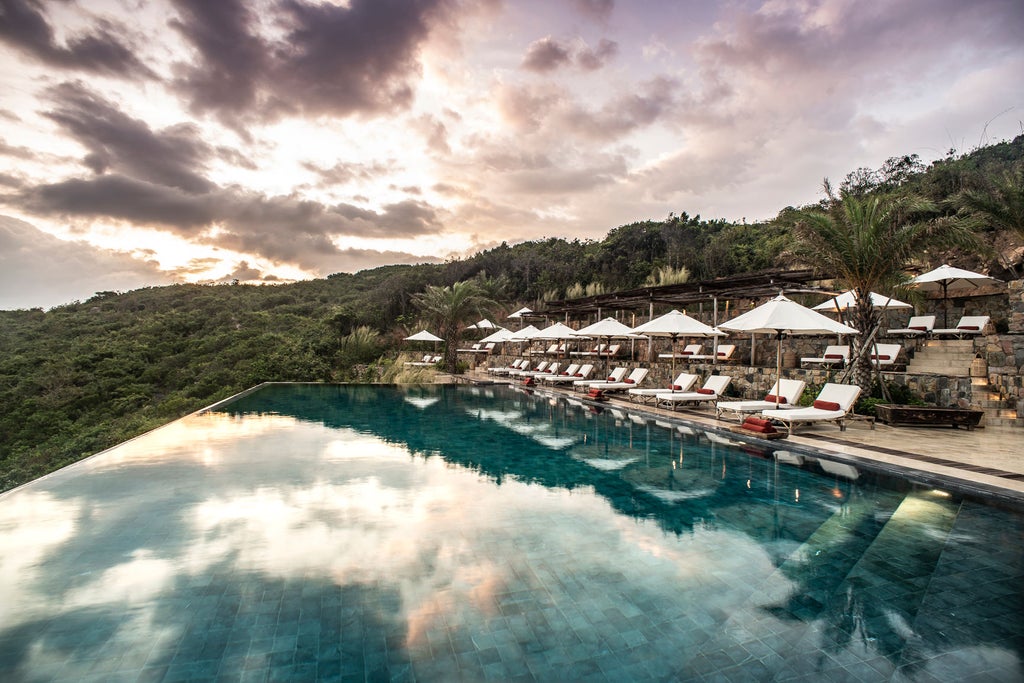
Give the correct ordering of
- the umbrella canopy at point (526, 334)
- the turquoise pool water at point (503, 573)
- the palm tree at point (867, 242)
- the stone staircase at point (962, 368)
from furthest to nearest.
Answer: the umbrella canopy at point (526, 334), the palm tree at point (867, 242), the stone staircase at point (962, 368), the turquoise pool water at point (503, 573)

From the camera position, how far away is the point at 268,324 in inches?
1029

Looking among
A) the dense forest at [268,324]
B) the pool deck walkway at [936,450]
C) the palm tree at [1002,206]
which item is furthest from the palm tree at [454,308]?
the palm tree at [1002,206]

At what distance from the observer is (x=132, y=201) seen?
672 inches

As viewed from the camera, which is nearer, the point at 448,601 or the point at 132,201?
the point at 448,601

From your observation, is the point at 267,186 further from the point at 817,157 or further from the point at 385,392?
the point at 817,157

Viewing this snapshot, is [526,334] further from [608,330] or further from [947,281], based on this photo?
[947,281]

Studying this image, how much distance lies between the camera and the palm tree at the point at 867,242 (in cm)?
856

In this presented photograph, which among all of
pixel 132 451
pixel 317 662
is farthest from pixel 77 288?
pixel 317 662

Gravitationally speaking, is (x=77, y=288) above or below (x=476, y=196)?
below

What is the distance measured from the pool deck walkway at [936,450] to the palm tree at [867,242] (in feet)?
5.94

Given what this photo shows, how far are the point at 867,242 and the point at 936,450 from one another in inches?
173

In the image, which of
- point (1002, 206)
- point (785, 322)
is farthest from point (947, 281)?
point (785, 322)

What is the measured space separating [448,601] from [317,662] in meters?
0.79

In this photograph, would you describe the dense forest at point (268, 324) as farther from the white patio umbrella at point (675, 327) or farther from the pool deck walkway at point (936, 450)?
the pool deck walkway at point (936, 450)
